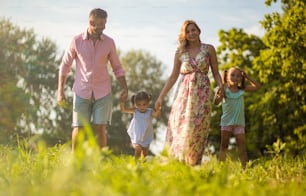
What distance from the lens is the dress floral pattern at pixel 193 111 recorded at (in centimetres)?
752

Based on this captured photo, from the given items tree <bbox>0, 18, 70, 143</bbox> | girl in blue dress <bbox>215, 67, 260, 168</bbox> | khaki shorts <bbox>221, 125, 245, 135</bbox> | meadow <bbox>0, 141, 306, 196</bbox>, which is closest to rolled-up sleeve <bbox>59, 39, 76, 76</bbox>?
girl in blue dress <bbox>215, 67, 260, 168</bbox>

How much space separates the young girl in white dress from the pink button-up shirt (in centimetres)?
143

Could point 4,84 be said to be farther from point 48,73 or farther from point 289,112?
point 289,112

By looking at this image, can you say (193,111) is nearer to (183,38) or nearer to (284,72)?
(183,38)

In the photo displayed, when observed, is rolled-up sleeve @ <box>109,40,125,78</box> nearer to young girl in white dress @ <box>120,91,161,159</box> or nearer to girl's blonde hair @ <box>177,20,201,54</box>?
girl's blonde hair @ <box>177,20,201,54</box>

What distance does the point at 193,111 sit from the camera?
7.56 meters

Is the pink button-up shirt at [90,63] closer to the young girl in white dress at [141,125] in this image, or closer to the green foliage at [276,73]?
the young girl in white dress at [141,125]

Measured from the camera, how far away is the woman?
752 centimetres

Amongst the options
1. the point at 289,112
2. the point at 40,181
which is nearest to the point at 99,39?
the point at 40,181

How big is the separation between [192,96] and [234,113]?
167 cm

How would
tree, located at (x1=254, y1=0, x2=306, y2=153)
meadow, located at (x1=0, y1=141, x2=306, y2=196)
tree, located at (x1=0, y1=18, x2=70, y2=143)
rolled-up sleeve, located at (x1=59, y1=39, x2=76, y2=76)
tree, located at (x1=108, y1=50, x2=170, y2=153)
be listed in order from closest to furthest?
meadow, located at (x1=0, y1=141, x2=306, y2=196), rolled-up sleeve, located at (x1=59, y1=39, x2=76, y2=76), tree, located at (x1=254, y1=0, x2=306, y2=153), tree, located at (x1=0, y1=18, x2=70, y2=143), tree, located at (x1=108, y1=50, x2=170, y2=153)

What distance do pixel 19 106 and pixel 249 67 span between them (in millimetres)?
12334

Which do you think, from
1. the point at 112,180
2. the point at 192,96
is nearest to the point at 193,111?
the point at 192,96

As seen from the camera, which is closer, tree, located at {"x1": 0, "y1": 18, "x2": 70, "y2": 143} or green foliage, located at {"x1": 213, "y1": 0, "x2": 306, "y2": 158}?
green foliage, located at {"x1": 213, "y1": 0, "x2": 306, "y2": 158}
